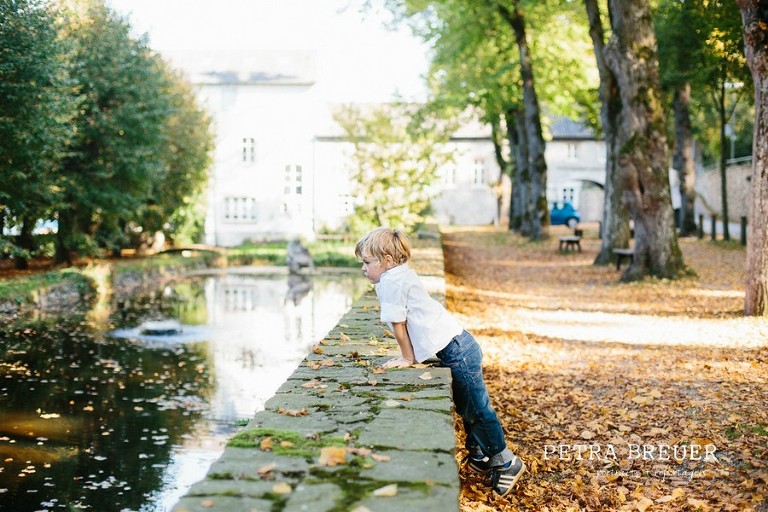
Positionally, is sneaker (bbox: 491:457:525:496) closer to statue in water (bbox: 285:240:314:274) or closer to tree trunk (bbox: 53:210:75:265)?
tree trunk (bbox: 53:210:75:265)

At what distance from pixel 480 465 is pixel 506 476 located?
189mm

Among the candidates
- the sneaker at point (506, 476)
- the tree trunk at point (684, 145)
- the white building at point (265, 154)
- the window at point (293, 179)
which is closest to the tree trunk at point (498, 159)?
the white building at point (265, 154)

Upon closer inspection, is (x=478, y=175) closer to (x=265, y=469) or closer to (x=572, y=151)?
(x=572, y=151)

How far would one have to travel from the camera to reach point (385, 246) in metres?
5.39

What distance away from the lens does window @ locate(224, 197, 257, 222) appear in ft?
144

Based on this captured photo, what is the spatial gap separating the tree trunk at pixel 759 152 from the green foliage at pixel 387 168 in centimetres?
1781

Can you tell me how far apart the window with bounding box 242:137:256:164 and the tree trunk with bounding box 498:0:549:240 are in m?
18.0

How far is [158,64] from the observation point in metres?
27.8

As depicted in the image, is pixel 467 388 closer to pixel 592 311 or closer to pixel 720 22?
pixel 592 311

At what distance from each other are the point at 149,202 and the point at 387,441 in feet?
87.7

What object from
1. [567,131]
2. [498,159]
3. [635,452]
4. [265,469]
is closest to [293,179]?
[498,159]

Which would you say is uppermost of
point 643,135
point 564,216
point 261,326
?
point 643,135

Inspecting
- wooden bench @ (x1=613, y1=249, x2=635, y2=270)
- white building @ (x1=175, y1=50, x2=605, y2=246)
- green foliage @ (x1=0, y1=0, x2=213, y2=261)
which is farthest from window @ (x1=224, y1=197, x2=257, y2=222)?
wooden bench @ (x1=613, y1=249, x2=635, y2=270)

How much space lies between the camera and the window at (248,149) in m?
43.9
